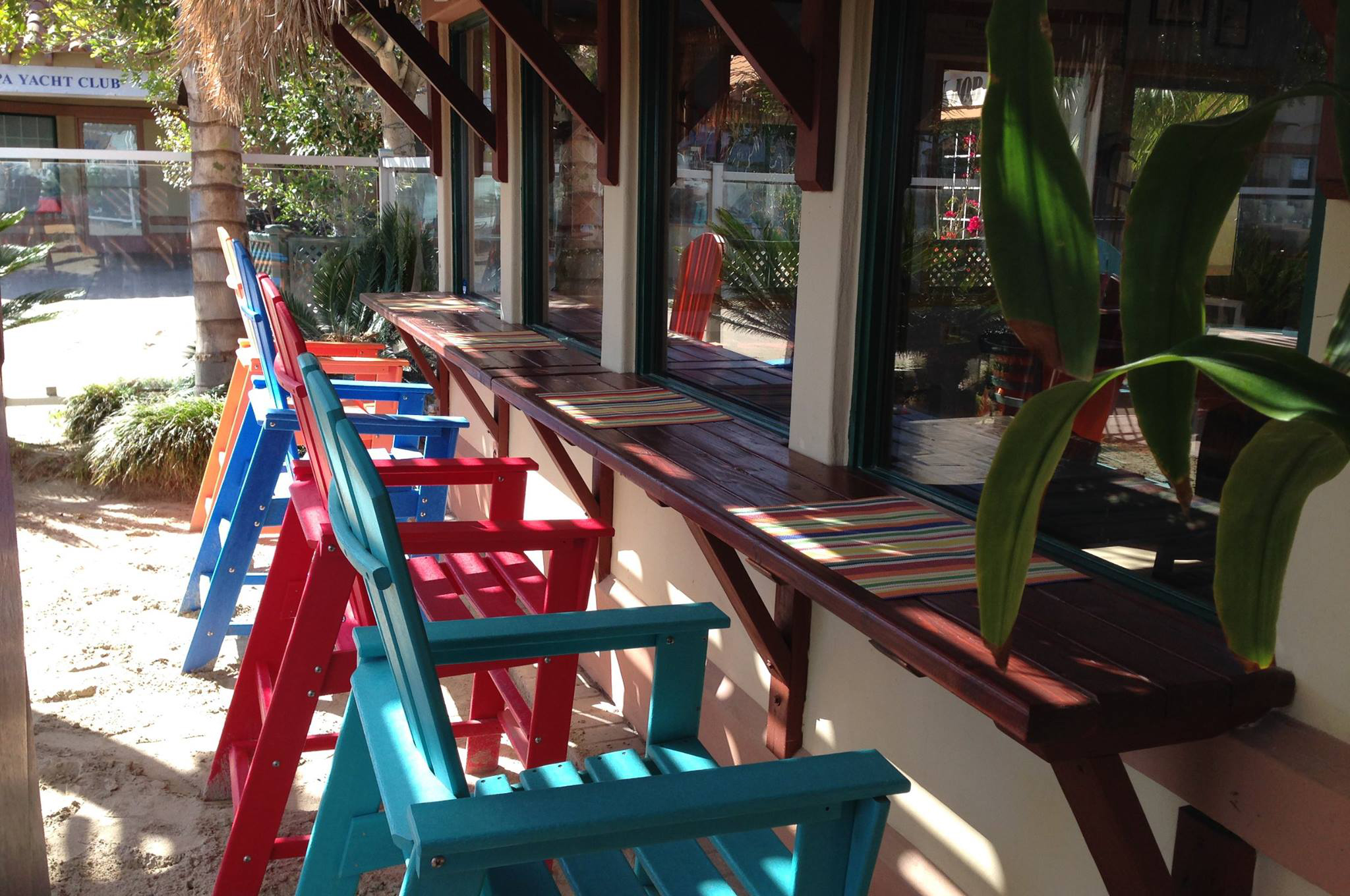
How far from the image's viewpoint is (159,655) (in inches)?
152

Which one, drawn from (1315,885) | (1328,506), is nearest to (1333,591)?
(1328,506)

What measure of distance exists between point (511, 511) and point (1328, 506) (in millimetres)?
1741

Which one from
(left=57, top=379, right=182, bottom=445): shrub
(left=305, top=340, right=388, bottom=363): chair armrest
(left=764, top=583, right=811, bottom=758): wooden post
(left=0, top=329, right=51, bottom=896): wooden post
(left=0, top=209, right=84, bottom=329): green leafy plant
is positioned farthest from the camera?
(left=57, top=379, right=182, bottom=445): shrub

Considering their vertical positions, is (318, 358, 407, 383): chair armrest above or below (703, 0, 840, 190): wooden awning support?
below

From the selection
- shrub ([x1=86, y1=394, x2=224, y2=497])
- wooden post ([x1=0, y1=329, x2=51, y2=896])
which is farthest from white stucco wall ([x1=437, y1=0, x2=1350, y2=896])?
shrub ([x1=86, y1=394, x2=224, y2=497])

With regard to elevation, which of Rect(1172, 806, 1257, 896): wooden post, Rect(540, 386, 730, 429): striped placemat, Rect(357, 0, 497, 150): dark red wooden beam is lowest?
Rect(1172, 806, 1257, 896): wooden post

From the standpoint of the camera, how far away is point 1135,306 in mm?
778

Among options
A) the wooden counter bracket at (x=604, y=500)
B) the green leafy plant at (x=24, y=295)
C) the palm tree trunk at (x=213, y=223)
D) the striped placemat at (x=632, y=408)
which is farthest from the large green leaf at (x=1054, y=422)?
the green leafy plant at (x=24, y=295)

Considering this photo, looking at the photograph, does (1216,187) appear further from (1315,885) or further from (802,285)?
(802,285)

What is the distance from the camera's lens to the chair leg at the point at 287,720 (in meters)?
2.24

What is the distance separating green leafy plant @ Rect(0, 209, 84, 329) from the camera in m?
6.17

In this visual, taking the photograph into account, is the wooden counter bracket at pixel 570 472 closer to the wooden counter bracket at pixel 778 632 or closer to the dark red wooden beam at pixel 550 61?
the dark red wooden beam at pixel 550 61

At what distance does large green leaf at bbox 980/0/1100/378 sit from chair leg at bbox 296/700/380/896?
1.38m

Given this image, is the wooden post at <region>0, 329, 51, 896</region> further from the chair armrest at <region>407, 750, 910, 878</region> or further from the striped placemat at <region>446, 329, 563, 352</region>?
the striped placemat at <region>446, 329, 563, 352</region>
